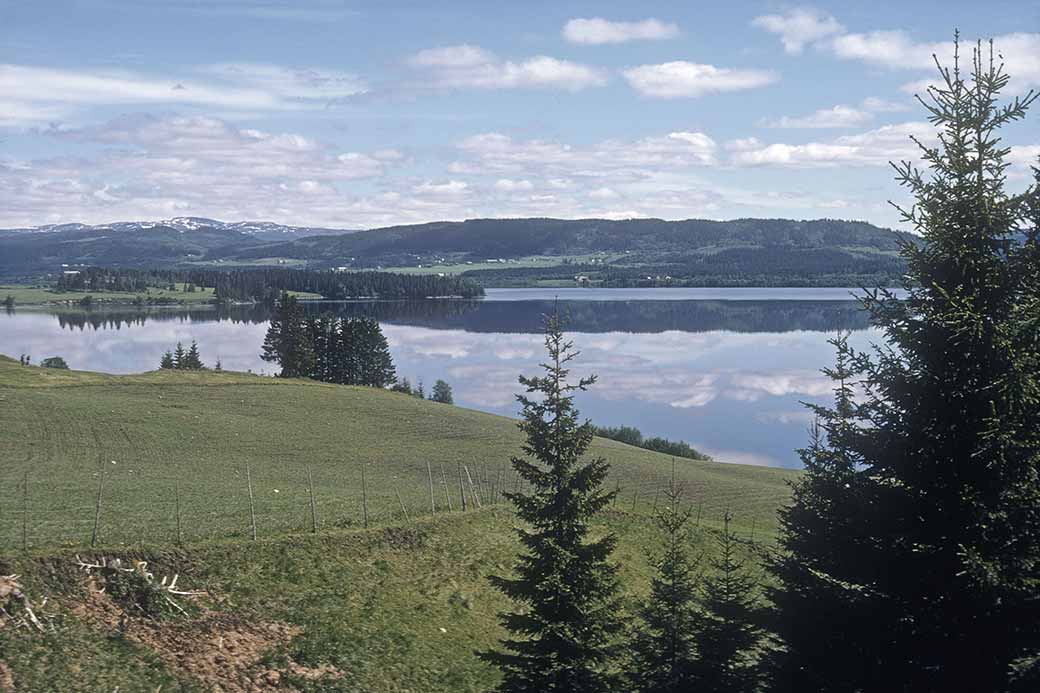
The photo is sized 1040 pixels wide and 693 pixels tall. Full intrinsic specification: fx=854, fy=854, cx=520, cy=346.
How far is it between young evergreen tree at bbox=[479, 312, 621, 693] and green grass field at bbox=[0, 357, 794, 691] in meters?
4.17

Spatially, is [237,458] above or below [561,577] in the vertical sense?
below

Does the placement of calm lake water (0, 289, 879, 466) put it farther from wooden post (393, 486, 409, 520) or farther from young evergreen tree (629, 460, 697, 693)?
young evergreen tree (629, 460, 697, 693)

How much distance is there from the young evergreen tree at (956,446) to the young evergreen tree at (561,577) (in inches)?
212

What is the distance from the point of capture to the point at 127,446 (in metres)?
41.3

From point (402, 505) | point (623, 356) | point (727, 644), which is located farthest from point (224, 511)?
point (623, 356)

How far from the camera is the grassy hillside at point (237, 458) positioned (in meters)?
25.5

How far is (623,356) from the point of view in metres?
130

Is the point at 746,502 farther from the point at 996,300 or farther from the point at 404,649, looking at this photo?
the point at 996,300

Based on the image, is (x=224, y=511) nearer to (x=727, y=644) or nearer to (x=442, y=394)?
(x=727, y=644)

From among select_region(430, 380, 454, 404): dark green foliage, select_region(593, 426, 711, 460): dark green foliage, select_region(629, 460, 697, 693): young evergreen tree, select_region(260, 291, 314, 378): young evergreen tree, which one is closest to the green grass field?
select_region(629, 460, 697, 693): young evergreen tree

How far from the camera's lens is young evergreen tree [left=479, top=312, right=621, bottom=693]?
1595cm

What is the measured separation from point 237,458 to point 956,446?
121ft

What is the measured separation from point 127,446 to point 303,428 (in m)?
12.0

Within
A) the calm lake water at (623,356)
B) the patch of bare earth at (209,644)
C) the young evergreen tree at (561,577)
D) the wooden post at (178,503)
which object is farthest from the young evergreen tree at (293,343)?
the young evergreen tree at (561,577)
